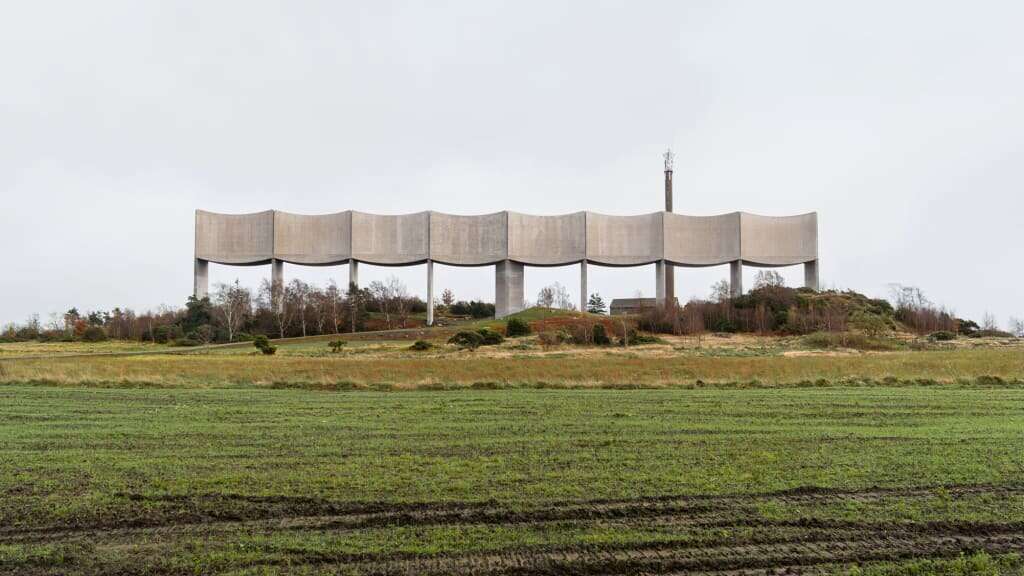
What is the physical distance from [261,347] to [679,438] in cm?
2980

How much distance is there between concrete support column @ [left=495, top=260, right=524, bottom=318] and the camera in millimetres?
58053

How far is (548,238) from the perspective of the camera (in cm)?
5809

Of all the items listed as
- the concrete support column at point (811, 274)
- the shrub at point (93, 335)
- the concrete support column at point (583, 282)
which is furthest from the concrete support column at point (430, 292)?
the concrete support column at point (811, 274)

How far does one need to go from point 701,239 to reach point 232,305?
141 feet

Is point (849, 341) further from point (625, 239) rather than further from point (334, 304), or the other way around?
point (334, 304)

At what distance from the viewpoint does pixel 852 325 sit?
4375 cm

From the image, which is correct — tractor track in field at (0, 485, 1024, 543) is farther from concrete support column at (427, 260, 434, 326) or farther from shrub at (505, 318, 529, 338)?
concrete support column at (427, 260, 434, 326)

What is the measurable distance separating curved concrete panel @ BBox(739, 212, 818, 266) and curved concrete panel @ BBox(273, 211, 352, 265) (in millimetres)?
38205

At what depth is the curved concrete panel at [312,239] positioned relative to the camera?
56.9m

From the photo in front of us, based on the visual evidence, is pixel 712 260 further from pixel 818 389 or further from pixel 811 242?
pixel 818 389

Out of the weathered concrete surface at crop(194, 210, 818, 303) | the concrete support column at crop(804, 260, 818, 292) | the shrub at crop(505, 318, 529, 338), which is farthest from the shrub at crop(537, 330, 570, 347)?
the concrete support column at crop(804, 260, 818, 292)

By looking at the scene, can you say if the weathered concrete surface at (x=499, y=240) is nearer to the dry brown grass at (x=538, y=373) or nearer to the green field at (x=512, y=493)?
the dry brown grass at (x=538, y=373)

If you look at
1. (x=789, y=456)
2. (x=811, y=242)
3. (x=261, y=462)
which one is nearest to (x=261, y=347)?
(x=261, y=462)

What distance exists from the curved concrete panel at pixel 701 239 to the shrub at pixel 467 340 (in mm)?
26777
